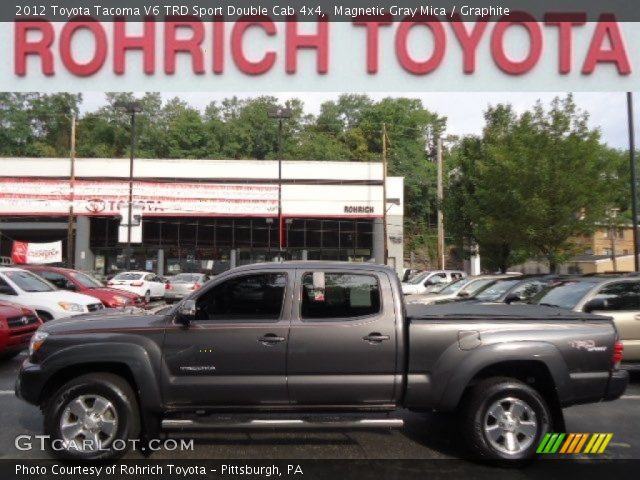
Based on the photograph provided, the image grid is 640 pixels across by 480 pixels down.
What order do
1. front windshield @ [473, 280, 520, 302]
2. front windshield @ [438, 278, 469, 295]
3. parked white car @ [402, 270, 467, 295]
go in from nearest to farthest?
1. front windshield @ [473, 280, 520, 302]
2. front windshield @ [438, 278, 469, 295]
3. parked white car @ [402, 270, 467, 295]

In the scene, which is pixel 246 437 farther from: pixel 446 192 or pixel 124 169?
pixel 124 169

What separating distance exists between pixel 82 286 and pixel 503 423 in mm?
11753

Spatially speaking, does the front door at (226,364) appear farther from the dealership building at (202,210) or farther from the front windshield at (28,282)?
the dealership building at (202,210)

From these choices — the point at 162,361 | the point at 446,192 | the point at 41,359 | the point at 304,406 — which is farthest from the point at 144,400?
the point at 446,192

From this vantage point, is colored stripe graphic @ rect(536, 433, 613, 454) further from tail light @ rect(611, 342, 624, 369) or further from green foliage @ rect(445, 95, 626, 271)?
green foliage @ rect(445, 95, 626, 271)

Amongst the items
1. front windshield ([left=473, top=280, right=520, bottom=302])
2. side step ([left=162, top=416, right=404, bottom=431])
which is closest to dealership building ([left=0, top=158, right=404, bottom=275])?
front windshield ([left=473, top=280, right=520, bottom=302])

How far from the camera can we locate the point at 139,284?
951 inches

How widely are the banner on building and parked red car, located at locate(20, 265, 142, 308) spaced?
18.8 meters

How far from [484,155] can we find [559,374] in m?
19.5

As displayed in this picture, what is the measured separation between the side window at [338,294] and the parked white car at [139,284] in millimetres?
19410

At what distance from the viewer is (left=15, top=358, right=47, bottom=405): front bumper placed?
482cm

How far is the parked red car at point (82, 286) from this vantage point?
13.5 metres

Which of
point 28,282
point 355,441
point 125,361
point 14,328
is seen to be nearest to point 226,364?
point 125,361

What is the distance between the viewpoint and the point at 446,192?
27.4 m
